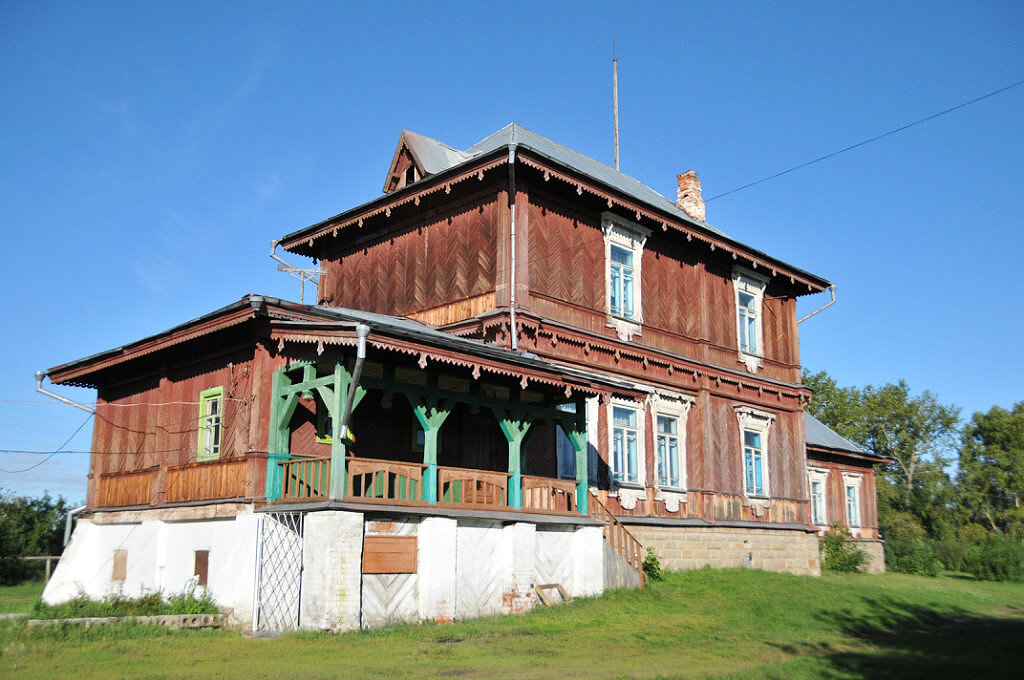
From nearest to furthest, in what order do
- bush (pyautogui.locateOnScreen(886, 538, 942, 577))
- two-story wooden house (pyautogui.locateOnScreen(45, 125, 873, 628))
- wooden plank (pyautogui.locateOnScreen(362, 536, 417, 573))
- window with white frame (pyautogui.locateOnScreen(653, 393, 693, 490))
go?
wooden plank (pyautogui.locateOnScreen(362, 536, 417, 573)) < two-story wooden house (pyautogui.locateOnScreen(45, 125, 873, 628)) < window with white frame (pyautogui.locateOnScreen(653, 393, 693, 490)) < bush (pyautogui.locateOnScreen(886, 538, 942, 577))

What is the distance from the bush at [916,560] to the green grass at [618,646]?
1568cm

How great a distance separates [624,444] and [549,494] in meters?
4.68

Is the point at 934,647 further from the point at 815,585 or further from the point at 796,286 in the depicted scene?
the point at 796,286

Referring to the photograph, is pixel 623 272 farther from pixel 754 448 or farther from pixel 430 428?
pixel 430 428

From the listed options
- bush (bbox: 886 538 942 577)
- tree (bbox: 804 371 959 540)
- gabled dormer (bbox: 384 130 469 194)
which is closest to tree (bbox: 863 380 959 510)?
tree (bbox: 804 371 959 540)

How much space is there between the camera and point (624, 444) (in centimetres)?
2233

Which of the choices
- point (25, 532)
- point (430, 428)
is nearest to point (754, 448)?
point (430, 428)

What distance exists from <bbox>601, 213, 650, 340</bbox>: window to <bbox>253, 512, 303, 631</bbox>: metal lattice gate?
9.93 m

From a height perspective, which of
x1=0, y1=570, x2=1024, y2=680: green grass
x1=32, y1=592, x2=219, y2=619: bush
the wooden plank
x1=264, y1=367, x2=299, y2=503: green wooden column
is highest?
x1=264, y1=367, x2=299, y2=503: green wooden column

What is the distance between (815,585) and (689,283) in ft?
27.7

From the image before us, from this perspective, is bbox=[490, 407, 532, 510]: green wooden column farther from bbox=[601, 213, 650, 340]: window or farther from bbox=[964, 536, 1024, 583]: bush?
bbox=[964, 536, 1024, 583]: bush

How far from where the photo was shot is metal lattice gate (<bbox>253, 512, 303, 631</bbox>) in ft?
47.9

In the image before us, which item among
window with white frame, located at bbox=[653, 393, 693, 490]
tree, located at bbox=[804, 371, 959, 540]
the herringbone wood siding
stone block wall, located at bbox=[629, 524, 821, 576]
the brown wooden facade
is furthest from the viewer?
tree, located at bbox=[804, 371, 959, 540]

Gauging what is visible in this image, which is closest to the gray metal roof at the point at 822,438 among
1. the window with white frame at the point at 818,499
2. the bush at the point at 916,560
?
the window with white frame at the point at 818,499
